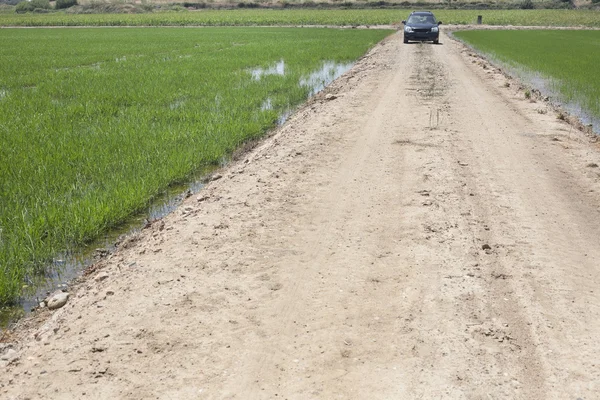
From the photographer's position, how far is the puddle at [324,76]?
770 inches

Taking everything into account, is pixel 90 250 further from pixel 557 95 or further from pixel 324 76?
pixel 324 76

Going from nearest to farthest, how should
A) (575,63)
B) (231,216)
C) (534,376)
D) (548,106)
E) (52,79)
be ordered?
(534,376), (231,216), (548,106), (52,79), (575,63)

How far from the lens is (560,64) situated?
24.5 m

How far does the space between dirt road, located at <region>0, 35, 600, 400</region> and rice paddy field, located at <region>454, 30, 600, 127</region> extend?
782cm

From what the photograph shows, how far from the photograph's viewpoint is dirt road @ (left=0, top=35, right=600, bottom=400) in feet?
13.3

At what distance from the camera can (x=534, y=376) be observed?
13.2 ft

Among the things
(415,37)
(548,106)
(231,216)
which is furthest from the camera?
(415,37)

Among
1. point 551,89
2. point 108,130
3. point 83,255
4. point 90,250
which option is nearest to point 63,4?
point 551,89

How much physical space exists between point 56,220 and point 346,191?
3421 millimetres

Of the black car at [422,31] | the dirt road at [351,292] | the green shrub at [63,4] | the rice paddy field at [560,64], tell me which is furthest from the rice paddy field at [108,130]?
the green shrub at [63,4]

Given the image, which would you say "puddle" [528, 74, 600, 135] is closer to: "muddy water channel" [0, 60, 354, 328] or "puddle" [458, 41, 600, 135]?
"puddle" [458, 41, 600, 135]

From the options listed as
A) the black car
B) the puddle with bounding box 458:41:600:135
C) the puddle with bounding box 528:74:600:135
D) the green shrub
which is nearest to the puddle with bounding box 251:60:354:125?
the puddle with bounding box 458:41:600:135

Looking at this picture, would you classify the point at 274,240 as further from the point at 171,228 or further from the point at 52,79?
the point at 52,79

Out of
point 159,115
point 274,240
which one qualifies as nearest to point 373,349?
point 274,240
